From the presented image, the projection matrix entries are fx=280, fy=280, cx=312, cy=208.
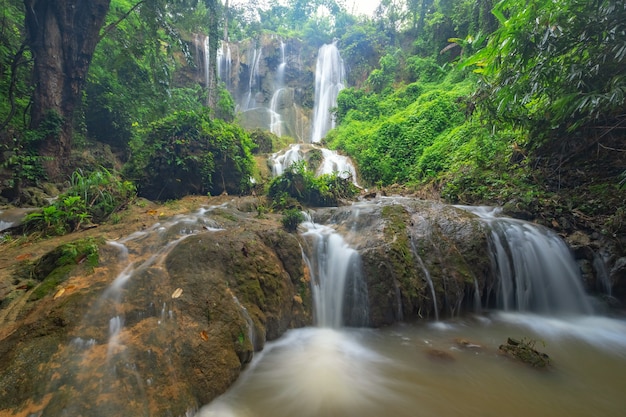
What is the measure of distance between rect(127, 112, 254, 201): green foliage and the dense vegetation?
4 cm

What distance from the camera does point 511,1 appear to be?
418 cm

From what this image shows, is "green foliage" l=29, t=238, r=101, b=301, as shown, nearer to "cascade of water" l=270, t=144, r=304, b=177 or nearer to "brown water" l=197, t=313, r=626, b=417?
"brown water" l=197, t=313, r=626, b=417

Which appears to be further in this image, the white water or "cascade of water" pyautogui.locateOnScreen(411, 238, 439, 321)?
the white water

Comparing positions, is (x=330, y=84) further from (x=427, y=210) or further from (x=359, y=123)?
(x=427, y=210)

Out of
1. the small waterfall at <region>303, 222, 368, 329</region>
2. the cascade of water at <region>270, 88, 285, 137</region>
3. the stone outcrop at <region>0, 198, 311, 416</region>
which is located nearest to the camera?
the stone outcrop at <region>0, 198, 311, 416</region>

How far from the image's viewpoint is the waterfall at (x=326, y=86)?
74.4 feet

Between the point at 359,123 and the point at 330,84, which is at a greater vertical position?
the point at 330,84

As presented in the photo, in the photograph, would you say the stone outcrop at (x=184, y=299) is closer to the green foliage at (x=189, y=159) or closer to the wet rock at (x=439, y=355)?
the wet rock at (x=439, y=355)

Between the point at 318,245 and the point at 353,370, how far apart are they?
2.33 m

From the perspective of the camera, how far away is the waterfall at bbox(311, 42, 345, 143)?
74.4ft

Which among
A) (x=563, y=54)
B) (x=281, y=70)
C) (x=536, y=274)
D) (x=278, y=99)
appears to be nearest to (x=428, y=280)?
(x=536, y=274)

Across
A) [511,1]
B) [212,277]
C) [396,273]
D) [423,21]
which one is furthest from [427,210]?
[423,21]

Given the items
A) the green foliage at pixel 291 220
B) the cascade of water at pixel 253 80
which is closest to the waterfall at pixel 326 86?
the cascade of water at pixel 253 80

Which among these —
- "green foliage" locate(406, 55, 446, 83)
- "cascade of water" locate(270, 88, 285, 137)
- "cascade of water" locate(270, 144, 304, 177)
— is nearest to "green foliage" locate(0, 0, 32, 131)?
"cascade of water" locate(270, 144, 304, 177)
